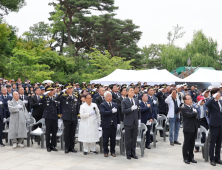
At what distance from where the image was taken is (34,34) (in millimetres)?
43062

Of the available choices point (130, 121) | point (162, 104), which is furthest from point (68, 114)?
point (162, 104)

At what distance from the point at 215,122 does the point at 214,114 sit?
0.21 m

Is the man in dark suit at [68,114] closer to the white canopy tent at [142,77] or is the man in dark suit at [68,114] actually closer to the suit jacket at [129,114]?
the suit jacket at [129,114]

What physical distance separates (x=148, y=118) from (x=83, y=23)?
30116 mm

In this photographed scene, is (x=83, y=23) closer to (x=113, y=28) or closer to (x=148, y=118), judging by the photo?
(x=113, y=28)

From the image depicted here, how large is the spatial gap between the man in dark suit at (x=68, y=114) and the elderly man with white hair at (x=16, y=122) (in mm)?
1578

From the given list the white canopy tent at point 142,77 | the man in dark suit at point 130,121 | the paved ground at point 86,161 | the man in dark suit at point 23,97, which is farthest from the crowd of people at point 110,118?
the white canopy tent at point 142,77

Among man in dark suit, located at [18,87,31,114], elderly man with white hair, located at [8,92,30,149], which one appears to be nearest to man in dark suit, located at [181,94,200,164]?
elderly man with white hair, located at [8,92,30,149]

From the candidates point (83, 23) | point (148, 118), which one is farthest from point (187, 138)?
point (83, 23)

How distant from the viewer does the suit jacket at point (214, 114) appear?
6.65 metres

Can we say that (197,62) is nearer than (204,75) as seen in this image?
No

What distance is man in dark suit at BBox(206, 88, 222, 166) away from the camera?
6664 millimetres

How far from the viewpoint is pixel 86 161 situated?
7.00 meters

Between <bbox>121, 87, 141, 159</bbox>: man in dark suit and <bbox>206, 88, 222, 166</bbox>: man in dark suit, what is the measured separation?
194cm
